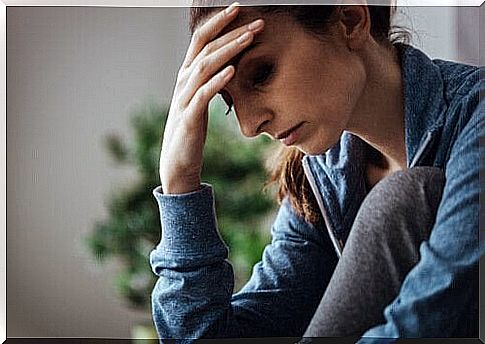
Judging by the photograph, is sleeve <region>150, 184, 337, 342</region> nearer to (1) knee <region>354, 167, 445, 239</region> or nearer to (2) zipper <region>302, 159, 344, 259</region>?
(2) zipper <region>302, 159, 344, 259</region>

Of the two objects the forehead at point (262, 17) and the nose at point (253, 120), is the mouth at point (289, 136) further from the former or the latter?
the forehead at point (262, 17)

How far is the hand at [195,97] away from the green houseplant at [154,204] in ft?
0.09

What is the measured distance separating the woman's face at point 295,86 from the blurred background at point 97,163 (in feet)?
0.22

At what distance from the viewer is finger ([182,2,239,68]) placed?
2139 mm

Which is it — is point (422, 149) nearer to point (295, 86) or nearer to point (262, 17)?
point (295, 86)

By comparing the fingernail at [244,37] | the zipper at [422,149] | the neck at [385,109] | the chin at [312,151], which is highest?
the fingernail at [244,37]

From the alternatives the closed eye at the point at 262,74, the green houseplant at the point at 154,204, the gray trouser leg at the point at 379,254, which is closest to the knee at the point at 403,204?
the gray trouser leg at the point at 379,254

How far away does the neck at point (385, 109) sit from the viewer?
86.4 inches

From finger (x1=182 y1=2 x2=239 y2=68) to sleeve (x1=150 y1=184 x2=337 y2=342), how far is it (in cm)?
31

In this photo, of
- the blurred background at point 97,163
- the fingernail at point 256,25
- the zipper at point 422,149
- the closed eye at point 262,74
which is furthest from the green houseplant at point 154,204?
the zipper at point 422,149

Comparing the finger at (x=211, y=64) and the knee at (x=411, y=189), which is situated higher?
the finger at (x=211, y=64)

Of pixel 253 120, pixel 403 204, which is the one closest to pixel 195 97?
pixel 253 120

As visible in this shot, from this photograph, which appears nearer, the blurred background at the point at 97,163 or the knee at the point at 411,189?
the knee at the point at 411,189

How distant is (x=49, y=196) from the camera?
7.23 ft
